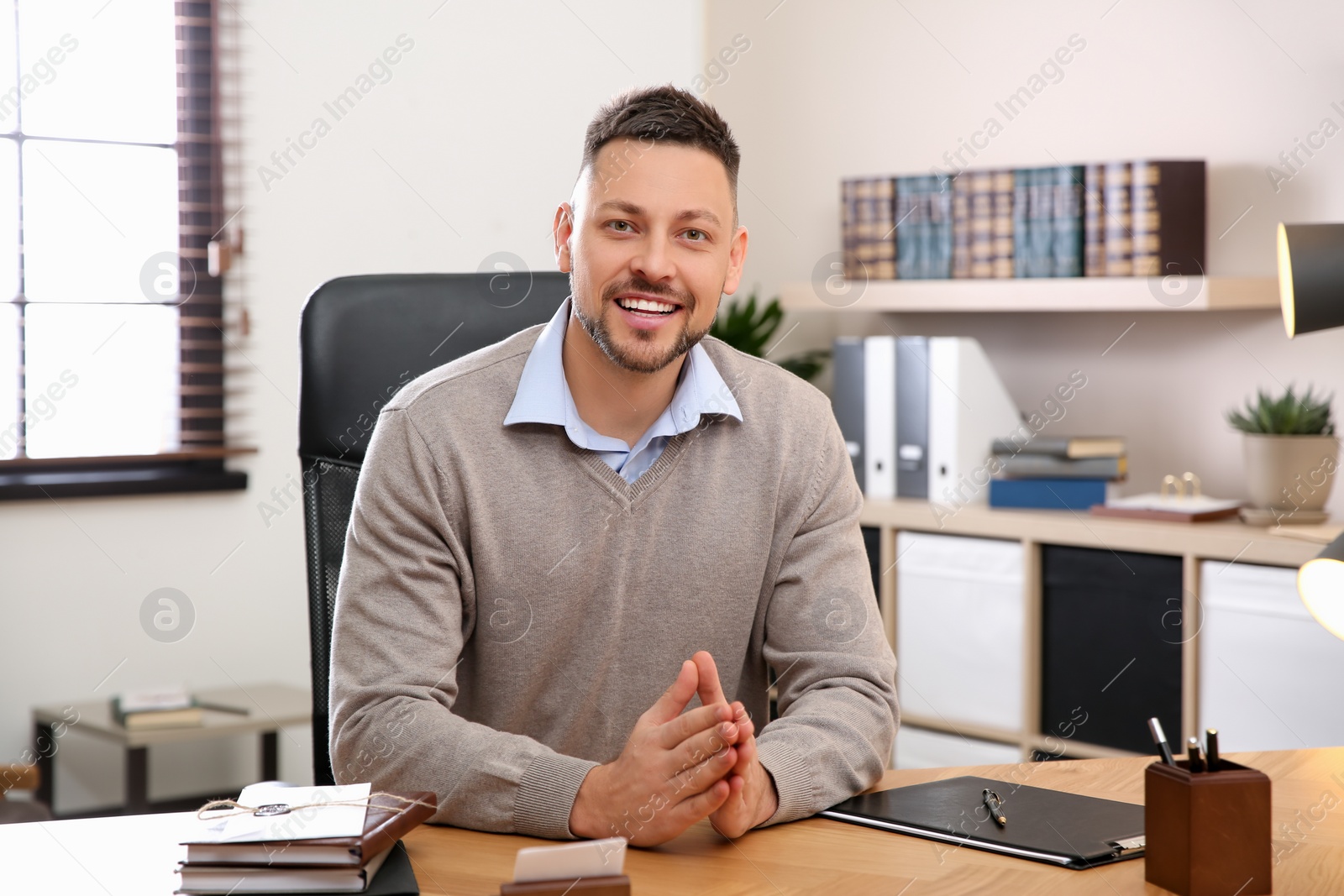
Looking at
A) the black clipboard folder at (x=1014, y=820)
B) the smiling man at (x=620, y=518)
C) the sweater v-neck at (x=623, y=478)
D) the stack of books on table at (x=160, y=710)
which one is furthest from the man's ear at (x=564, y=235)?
the stack of books on table at (x=160, y=710)

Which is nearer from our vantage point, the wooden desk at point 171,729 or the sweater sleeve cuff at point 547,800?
the sweater sleeve cuff at point 547,800

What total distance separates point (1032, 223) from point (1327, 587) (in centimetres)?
207

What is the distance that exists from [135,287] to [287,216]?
14.8 inches

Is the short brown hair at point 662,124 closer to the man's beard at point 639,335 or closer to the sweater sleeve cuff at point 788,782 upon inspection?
the man's beard at point 639,335

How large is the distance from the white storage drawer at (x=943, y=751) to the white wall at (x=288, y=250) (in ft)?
4.71

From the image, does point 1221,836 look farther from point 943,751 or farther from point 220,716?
point 220,716

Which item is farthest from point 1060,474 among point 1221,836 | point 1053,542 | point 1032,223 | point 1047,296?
point 1221,836

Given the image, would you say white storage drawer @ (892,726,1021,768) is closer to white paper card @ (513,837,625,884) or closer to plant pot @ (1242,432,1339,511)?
plant pot @ (1242,432,1339,511)

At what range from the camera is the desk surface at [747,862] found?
104 centimetres

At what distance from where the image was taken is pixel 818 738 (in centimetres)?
130

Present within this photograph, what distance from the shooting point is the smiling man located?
4.52 ft

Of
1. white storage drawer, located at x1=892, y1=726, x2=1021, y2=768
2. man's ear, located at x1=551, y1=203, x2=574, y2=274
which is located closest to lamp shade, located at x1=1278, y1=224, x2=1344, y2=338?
man's ear, located at x1=551, y1=203, x2=574, y2=274

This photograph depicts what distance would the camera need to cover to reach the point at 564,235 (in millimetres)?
1620

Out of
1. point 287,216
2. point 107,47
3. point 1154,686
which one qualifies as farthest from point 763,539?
point 107,47
